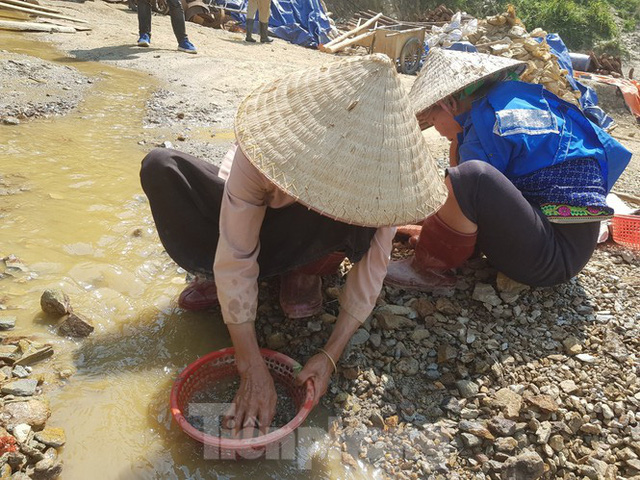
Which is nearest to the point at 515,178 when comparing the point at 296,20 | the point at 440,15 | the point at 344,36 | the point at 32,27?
the point at 32,27

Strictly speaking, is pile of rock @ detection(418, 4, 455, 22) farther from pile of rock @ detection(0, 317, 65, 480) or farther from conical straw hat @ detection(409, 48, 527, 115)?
pile of rock @ detection(0, 317, 65, 480)

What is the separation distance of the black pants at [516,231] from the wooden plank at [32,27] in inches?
281

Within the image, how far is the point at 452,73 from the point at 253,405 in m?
1.68

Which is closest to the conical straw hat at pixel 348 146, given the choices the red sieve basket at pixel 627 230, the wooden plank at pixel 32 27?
the red sieve basket at pixel 627 230

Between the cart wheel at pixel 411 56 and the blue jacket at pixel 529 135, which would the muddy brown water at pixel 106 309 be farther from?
the cart wheel at pixel 411 56

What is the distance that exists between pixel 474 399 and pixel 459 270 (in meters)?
0.74

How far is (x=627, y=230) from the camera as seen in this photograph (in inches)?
115

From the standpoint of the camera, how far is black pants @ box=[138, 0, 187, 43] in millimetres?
6707

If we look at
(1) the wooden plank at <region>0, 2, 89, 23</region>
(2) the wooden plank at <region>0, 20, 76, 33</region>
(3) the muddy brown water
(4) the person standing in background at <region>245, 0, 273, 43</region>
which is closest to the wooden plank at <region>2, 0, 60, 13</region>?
(1) the wooden plank at <region>0, 2, 89, 23</region>

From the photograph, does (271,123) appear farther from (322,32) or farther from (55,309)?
(322,32)

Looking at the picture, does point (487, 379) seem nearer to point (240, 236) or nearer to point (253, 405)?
point (253, 405)

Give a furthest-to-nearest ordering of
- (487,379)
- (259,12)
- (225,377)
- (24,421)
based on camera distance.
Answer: (259,12) → (487,379) → (225,377) → (24,421)

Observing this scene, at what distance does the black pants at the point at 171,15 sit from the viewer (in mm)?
6707

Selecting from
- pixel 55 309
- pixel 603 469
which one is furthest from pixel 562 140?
pixel 55 309
